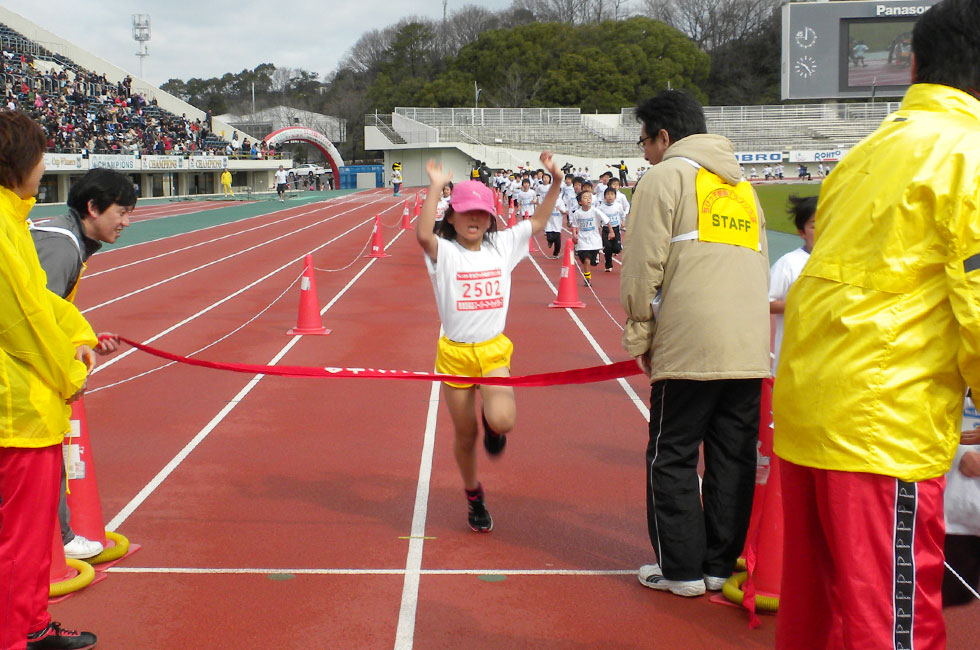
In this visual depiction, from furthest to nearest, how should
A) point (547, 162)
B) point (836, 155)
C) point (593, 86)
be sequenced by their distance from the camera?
point (593, 86), point (836, 155), point (547, 162)

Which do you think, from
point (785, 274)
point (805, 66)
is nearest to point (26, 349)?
point (785, 274)

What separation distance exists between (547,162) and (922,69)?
2650 millimetres

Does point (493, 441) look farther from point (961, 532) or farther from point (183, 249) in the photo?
point (183, 249)

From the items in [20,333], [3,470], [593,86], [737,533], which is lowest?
[737,533]

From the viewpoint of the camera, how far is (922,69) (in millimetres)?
2393

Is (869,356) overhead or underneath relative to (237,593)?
overhead

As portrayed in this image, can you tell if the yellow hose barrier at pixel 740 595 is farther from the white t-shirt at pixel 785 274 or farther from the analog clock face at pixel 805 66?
the analog clock face at pixel 805 66

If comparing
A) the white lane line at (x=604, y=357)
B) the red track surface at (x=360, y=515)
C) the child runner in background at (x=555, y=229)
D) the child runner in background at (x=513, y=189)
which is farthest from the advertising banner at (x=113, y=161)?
the red track surface at (x=360, y=515)

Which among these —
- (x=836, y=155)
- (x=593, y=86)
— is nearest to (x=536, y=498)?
(x=836, y=155)

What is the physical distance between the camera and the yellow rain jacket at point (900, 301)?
214 centimetres

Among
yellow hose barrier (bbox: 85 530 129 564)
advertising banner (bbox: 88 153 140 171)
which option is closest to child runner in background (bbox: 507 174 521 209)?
advertising banner (bbox: 88 153 140 171)

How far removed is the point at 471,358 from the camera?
5035mm

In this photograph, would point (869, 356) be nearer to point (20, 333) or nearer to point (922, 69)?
point (922, 69)

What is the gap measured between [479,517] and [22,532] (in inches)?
99.8
